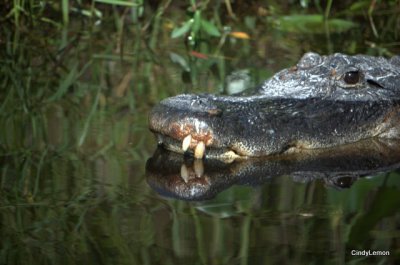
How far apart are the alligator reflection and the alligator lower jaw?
28 millimetres

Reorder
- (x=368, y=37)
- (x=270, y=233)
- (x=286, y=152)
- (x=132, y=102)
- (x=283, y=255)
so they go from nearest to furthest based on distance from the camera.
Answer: (x=283, y=255)
(x=270, y=233)
(x=286, y=152)
(x=132, y=102)
(x=368, y=37)

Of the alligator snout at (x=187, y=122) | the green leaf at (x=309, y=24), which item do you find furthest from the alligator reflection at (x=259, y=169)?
the green leaf at (x=309, y=24)

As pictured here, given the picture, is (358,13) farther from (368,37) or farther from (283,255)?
(283,255)

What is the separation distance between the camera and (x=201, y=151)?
5012 millimetres

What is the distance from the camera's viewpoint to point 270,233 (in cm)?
414

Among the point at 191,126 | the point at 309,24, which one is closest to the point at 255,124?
the point at 191,126

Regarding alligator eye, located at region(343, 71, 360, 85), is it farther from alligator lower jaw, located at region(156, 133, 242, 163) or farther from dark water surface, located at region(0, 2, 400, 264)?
alligator lower jaw, located at region(156, 133, 242, 163)

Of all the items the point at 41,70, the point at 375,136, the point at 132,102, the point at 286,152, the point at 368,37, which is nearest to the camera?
the point at 286,152

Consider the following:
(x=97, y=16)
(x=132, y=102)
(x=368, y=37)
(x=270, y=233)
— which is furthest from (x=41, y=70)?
(x=270, y=233)

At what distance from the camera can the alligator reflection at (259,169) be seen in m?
4.78

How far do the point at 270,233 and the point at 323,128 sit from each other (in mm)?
1347

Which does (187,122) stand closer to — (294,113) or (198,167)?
(198,167)

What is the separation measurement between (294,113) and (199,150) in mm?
590

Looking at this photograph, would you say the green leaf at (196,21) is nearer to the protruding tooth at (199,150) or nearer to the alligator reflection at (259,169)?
the alligator reflection at (259,169)
